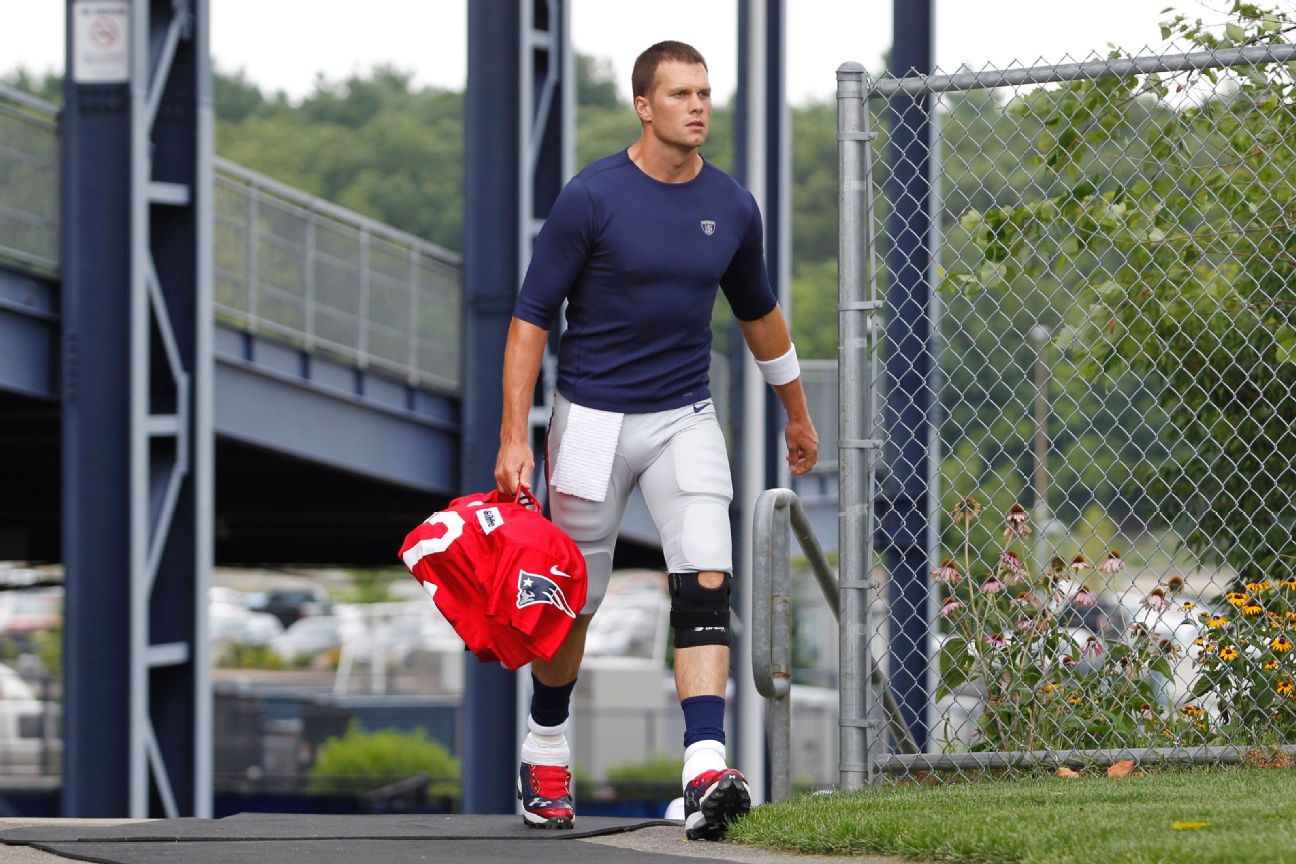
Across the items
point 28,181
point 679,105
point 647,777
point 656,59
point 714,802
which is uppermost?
point 28,181

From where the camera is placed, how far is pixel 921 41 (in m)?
12.3

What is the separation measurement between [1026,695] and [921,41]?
744 centimetres

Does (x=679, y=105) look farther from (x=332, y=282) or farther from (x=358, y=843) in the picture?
(x=332, y=282)

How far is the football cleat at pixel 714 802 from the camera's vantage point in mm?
4609

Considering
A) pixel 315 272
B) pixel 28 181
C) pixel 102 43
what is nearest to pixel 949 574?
pixel 102 43

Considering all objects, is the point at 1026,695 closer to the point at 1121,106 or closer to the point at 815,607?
the point at 1121,106

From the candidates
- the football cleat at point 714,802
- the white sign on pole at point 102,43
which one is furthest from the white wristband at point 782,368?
the white sign on pole at point 102,43

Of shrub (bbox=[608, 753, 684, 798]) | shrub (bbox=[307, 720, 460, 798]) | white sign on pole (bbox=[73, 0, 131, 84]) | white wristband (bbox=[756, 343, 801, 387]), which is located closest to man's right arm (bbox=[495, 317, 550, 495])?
white wristband (bbox=[756, 343, 801, 387])

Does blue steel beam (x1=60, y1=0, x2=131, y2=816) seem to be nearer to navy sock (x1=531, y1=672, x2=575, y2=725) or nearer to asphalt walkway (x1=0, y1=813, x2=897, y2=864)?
asphalt walkway (x1=0, y1=813, x2=897, y2=864)

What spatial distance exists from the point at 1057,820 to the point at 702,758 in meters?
0.92

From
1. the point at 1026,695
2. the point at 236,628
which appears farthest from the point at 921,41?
the point at 236,628

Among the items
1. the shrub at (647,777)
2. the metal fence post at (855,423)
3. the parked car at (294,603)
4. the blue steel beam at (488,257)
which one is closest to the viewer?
the metal fence post at (855,423)

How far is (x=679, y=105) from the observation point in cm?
461

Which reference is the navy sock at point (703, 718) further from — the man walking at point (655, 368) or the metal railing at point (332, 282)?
the metal railing at point (332, 282)
